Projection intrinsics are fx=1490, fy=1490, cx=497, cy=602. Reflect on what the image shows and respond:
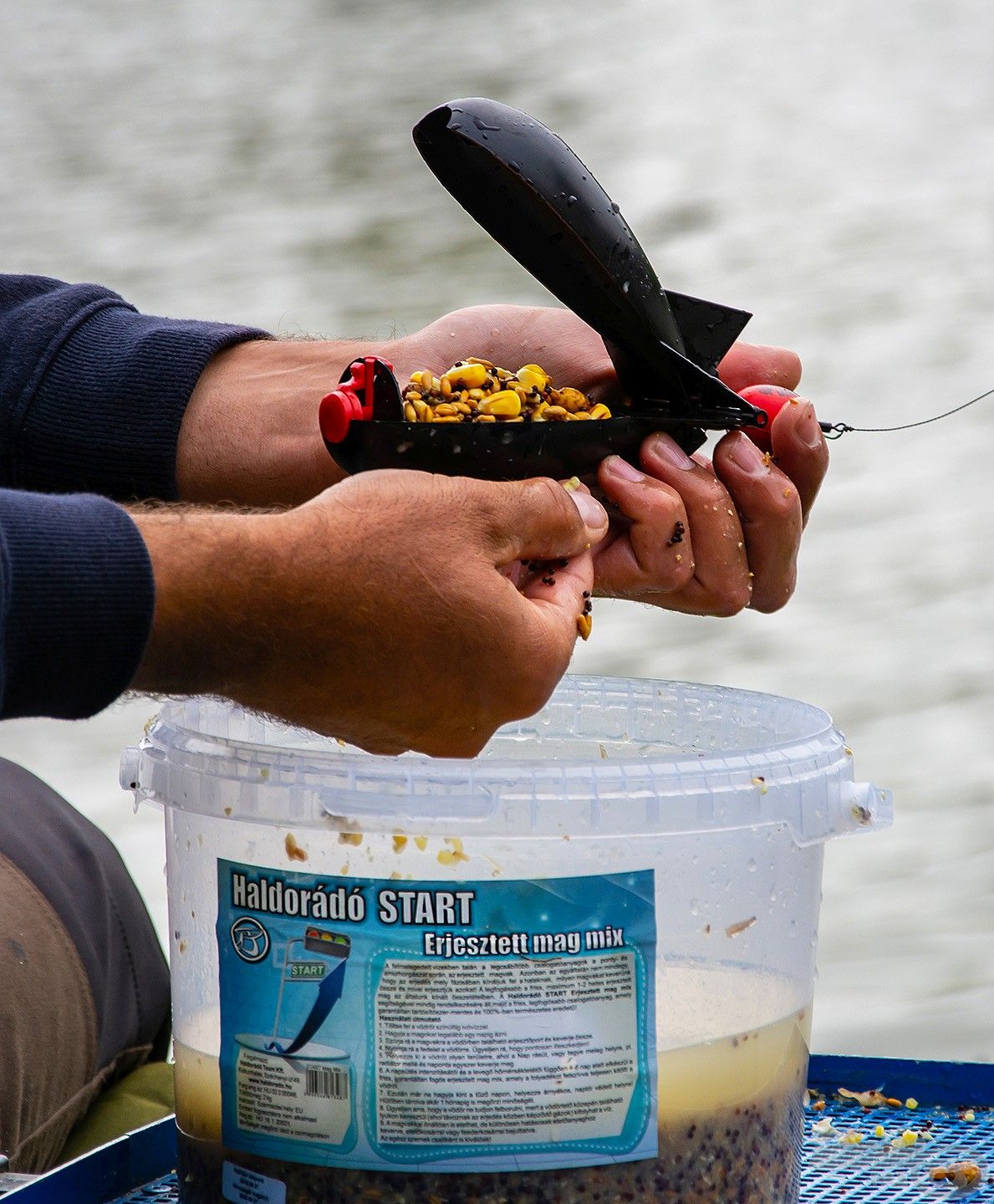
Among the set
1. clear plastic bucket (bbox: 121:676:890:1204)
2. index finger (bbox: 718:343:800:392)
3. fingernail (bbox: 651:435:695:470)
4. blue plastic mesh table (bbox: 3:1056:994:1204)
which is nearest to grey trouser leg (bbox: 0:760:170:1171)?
blue plastic mesh table (bbox: 3:1056:994:1204)

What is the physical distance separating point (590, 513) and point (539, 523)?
0.27ft

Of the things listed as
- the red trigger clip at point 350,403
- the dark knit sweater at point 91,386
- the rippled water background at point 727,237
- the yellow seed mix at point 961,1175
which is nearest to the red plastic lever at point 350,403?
the red trigger clip at point 350,403

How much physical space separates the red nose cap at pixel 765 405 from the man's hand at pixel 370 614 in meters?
0.31

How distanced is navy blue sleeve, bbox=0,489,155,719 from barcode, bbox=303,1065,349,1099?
0.74 ft

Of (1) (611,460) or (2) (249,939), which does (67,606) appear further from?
(1) (611,460)

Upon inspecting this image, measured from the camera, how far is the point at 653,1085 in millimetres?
806

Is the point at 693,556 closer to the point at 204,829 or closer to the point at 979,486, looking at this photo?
the point at 204,829

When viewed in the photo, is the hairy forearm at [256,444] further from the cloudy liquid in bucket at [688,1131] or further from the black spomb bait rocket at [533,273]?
the cloudy liquid in bucket at [688,1131]

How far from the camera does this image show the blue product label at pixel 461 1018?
778mm

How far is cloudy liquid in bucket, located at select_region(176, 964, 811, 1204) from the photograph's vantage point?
2.61 ft

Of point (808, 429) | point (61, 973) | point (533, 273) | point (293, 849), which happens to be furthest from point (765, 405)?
point (61, 973)

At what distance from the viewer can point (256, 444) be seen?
1.32 m

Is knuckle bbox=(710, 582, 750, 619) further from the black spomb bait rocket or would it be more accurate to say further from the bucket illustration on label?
the bucket illustration on label

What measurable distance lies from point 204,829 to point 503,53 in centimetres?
571
